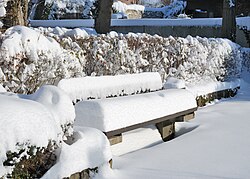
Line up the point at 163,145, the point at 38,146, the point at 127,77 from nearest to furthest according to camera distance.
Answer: the point at 38,146 < the point at 163,145 < the point at 127,77

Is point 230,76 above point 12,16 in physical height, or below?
below

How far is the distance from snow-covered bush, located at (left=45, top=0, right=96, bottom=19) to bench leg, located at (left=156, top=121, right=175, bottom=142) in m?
28.0

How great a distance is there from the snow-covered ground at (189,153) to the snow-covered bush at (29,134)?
779mm

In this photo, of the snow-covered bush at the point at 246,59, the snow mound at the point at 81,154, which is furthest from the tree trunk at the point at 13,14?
the snow-covered bush at the point at 246,59

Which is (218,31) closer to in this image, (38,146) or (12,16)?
(12,16)

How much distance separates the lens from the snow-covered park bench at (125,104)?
4910 mm

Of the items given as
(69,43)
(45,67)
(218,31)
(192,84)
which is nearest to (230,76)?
(192,84)

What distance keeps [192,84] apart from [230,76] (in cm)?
255

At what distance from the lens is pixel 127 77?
7055mm

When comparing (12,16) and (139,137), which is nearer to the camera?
(139,137)

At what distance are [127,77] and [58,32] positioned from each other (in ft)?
4.96

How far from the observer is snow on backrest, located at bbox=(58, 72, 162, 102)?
19.0 ft

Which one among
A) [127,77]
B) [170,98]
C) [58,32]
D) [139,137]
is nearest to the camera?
[139,137]

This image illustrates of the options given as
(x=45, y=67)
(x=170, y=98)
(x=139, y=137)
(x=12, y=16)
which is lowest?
(x=139, y=137)
